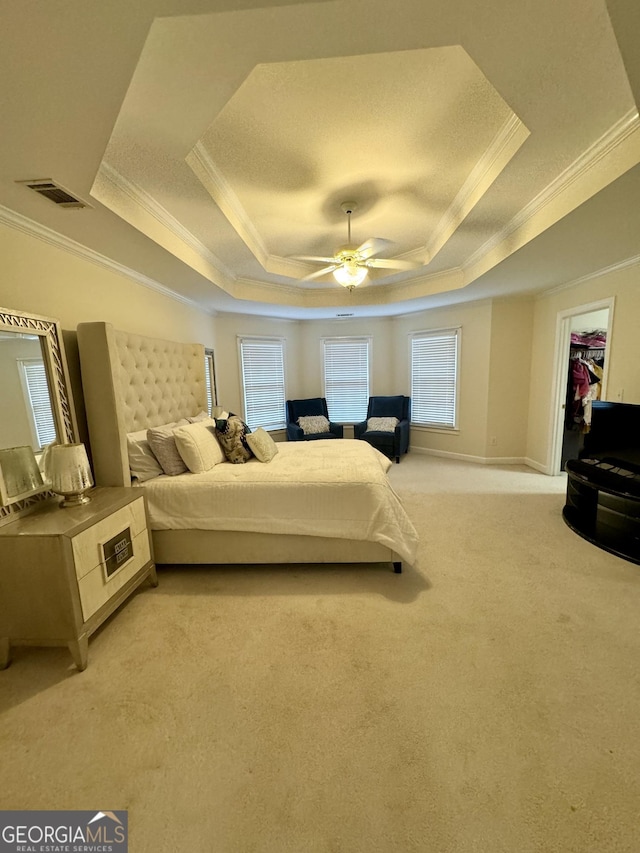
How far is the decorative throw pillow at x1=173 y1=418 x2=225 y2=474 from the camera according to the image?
2.63 metres

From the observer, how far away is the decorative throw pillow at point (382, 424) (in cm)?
550

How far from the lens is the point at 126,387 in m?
2.76

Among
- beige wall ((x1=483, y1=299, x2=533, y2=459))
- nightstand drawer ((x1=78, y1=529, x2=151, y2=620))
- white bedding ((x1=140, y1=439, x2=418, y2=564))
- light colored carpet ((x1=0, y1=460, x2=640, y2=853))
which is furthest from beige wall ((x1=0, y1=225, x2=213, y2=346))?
beige wall ((x1=483, y1=299, x2=533, y2=459))

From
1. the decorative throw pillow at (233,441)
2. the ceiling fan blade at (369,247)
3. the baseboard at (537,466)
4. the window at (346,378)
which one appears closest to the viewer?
the ceiling fan blade at (369,247)

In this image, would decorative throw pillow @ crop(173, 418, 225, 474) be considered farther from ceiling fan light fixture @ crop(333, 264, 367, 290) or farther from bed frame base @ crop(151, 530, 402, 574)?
ceiling fan light fixture @ crop(333, 264, 367, 290)

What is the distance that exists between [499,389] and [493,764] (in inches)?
184

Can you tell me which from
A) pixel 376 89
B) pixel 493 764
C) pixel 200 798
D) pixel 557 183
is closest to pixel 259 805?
pixel 200 798

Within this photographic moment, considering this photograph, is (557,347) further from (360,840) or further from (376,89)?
(360,840)

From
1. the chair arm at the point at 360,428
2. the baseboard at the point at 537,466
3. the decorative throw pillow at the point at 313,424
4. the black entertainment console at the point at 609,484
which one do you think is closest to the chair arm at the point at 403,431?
the chair arm at the point at 360,428

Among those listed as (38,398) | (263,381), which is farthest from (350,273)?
(263,381)

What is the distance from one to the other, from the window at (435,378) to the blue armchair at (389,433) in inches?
10.1

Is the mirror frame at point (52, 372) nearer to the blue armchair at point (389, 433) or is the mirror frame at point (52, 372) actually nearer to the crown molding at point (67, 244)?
the crown molding at point (67, 244)

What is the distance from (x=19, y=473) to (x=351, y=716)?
2.11 meters

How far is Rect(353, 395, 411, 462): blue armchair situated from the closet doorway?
2.08 m
